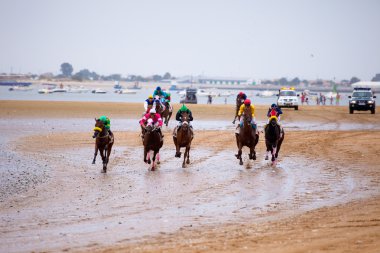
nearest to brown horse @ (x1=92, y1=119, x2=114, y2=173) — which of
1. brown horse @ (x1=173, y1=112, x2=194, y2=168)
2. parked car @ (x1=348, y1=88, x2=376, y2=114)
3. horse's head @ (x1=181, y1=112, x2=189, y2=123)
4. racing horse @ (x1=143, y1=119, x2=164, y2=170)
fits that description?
racing horse @ (x1=143, y1=119, x2=164, y2=170)

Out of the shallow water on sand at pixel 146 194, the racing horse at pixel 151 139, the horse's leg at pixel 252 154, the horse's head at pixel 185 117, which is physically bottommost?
the shallow water on sand at pixel 146 194

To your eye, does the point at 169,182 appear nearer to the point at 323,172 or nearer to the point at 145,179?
the point at 145,179

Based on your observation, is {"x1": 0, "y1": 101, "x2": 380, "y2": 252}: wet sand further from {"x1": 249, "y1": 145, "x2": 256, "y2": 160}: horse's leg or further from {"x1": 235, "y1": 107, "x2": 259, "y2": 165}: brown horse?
{"x1": 235, "y1": 107, "x2": 259, "y2": 165}: brown horse

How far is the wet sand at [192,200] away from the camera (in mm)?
10945

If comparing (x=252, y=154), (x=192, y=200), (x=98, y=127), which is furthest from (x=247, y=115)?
(x=192, y=200)

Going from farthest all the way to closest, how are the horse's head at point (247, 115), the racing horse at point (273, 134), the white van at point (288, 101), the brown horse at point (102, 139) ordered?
the white van at point (288, 101) → the racing horse at point (273, 134) → the horse's head at point (247, 115) → the brown horse at point (102, 139)

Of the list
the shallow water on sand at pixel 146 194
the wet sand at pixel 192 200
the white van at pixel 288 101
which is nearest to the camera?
the wet sand at pixel 192 200

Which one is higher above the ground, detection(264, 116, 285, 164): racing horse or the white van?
detection(264, 116, 285, 164): racing horse

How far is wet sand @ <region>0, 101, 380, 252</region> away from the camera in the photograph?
10.9 metres

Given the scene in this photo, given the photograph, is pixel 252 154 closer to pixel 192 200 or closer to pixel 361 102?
pixel 192 200

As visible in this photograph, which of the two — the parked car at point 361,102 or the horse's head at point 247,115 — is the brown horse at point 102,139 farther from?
the parked car at point 361,102

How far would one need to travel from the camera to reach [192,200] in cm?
1505

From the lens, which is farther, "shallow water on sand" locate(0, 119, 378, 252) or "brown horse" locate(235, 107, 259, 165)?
"brown horse" locate(235, 107, 259, 165)

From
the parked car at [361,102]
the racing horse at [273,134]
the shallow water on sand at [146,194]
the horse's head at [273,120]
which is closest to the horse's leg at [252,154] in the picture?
the shallow water on sand at [146,194]
